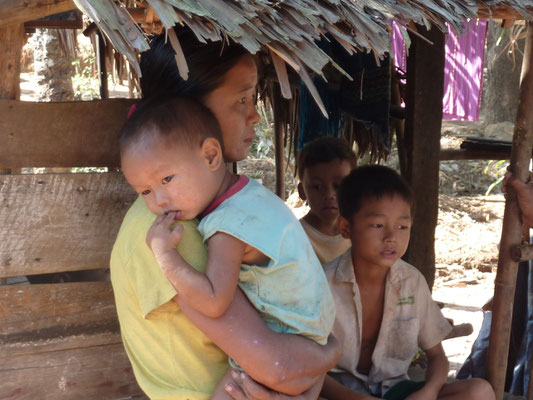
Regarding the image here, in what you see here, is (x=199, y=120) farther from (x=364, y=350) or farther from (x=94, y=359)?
(x=364, y=350)

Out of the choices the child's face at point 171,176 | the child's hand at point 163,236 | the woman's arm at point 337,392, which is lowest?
the woman's arm at point 337,392

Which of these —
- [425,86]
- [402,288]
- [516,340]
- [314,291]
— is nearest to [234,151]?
[314,291]

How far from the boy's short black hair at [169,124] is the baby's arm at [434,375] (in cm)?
147

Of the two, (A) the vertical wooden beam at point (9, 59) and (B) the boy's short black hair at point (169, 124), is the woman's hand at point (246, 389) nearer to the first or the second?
(B) the boy's short black hair at point (169, 124)

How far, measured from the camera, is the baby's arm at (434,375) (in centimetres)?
267

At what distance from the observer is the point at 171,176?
1857mm

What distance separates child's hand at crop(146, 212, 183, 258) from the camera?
178cm

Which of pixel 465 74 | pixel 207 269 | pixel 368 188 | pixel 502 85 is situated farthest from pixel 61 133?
pixel 502 85

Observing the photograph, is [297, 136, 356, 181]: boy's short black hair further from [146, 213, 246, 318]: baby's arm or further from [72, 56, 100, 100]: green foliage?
[72, 56, 100, 100]: green foliage

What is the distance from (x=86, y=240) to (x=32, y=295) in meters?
0.27

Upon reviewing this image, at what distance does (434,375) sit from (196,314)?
1.37m

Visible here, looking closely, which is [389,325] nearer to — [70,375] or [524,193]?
[524,193]

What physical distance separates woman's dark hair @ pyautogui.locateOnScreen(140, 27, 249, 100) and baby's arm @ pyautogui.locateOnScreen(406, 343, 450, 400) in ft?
5.01

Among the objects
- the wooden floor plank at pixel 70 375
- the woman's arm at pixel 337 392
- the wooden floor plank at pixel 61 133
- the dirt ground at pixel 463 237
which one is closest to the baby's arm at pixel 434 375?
the woman's arm at pixel 337 392
